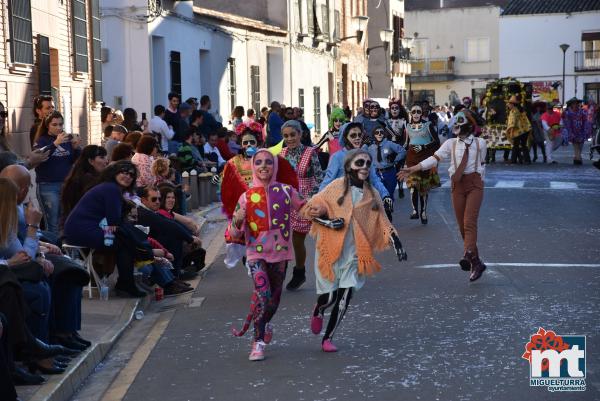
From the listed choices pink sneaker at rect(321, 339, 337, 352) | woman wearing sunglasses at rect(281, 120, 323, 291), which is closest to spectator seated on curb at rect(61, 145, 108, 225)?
woman wearing sunglasses at rect(281, 120, 323, 291)

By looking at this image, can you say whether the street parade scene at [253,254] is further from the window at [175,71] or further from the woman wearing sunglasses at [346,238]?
the window at [175,71]

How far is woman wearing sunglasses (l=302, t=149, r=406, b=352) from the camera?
875cm

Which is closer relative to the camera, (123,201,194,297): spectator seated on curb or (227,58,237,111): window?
(123,201,194,297): spectator seated on curb

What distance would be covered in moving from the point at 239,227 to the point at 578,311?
120 inches

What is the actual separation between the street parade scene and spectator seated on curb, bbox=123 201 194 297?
0.08 feet

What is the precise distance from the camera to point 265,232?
8.80 metres

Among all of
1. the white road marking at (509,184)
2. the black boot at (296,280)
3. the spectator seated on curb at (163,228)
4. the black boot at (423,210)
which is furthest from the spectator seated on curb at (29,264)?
the white road marking at (509,184)

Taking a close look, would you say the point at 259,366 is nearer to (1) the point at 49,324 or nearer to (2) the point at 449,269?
(1) the point at 49,324

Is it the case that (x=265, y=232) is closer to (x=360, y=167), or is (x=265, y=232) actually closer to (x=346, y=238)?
(x=346, y=238)

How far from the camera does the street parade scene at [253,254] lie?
7.75m

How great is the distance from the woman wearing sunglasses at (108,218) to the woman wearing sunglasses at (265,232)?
7.57ft

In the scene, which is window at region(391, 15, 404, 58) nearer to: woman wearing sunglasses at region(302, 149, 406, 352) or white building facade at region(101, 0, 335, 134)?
white building facade at region(101, 0, 335, 134)

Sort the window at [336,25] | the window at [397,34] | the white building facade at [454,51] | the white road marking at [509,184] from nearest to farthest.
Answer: the white road marking at [509,184]
the window at [336,25]
the window at [397,34]
the white building facade at [454,51]

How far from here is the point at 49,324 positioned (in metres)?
8.41
